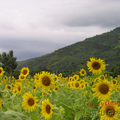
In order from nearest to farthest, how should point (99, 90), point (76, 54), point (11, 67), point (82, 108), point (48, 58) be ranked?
point (99, 90) → point (82, 108) → point (11, 67) → point (76, 54) → point (48, 58)

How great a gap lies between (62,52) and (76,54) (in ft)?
39.1

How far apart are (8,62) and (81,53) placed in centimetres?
4864

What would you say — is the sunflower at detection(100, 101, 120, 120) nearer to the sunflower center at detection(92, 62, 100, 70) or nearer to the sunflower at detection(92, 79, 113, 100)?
the sunflower at detection(92, 79, 113, 100)

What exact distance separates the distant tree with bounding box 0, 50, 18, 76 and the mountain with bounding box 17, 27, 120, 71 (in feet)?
105

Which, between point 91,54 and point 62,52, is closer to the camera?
point 91,54

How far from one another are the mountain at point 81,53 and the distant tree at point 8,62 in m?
31.9

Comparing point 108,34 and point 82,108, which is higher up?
point 108,34

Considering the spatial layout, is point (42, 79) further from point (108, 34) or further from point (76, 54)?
point (108, 34)

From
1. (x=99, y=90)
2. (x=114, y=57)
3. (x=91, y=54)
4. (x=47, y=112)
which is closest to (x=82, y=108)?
(x=99, y=90)

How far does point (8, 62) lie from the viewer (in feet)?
113

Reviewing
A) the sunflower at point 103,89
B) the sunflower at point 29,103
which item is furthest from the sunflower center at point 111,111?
the sunflower at point 29,103

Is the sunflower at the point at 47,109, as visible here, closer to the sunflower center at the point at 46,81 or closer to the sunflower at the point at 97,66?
the sunflower center at the point at 46,81

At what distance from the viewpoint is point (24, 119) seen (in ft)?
1.41

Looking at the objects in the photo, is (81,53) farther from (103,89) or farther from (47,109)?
(47,109)
